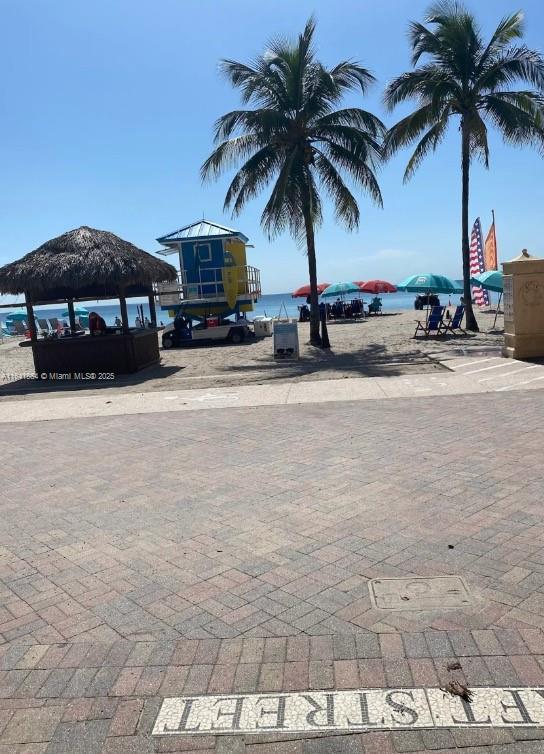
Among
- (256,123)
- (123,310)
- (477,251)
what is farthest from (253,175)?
(477,251)

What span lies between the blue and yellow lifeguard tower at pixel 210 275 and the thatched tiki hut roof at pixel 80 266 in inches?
348

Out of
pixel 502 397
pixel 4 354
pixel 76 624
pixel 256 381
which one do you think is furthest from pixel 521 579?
pixel 4 354

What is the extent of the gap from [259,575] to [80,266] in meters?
12.9

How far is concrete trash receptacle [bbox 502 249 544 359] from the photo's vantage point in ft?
41.6

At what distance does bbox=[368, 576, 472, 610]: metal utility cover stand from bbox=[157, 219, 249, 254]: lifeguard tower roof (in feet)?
77.9

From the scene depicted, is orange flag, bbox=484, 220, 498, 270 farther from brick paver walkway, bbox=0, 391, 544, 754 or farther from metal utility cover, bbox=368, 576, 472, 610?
metal utility cover, bbox=368, 576, 472, 610

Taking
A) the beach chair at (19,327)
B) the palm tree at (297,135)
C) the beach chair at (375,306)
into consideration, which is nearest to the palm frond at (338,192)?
the palm tree at (297,135)

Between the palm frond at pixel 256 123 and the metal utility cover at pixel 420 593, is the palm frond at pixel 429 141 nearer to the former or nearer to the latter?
the palm frond at pixel 256 123

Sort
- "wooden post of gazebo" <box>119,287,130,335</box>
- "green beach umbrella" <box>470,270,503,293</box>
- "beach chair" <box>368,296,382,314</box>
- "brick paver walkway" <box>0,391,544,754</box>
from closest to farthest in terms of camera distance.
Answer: "brick paver walkway" <box>0,391,544,754</box>
"wooden post of gazebo" <box>119,287,130,335</box>
"green beach umbrella" <box>470,270,503,293</box>
"beach chair" <box>368,296,382,314</box>

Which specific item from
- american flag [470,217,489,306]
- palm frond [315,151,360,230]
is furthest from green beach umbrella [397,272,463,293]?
palm frond [315,151,360,230]

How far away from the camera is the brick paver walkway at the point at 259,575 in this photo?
2.84 metres

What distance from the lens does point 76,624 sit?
3551 mm

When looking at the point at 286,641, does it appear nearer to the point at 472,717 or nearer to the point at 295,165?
the point at 472,717

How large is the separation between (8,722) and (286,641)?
1.38 meters
